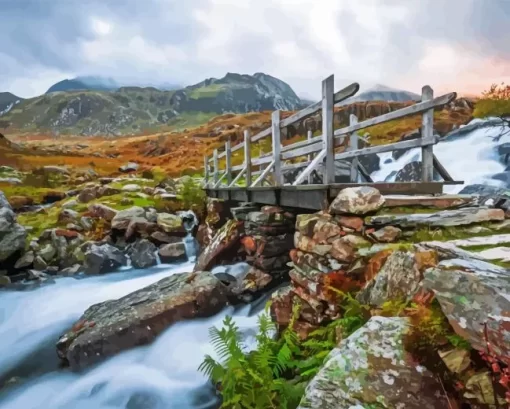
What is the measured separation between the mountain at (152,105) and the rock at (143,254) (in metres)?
10.3

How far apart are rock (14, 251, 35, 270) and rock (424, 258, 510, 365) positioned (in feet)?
33.1

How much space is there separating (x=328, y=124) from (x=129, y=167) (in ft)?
56.1

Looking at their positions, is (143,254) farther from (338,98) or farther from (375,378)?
(375,378)

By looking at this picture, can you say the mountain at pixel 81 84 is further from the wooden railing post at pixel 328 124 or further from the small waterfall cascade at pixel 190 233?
the wooden railing post at pixel 328 124

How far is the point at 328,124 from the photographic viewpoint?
4.34 m

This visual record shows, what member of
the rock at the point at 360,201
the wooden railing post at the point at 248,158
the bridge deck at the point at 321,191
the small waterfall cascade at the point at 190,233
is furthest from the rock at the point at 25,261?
the rock at the point at 360,201

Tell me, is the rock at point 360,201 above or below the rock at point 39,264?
above

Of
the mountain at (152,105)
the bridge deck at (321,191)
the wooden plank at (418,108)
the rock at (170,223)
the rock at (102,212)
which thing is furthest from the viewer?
the mountain at (152,105)

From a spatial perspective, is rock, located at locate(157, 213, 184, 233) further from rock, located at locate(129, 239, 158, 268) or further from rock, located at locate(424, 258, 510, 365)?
rock, located at locate(424, 258, 510, 365)

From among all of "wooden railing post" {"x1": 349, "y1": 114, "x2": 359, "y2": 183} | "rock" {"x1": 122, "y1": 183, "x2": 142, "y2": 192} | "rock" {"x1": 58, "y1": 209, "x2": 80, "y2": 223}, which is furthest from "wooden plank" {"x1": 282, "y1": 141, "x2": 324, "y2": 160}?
"rock" {"x1": 122, "y1": 183, "x2": 142, "y2": 192}

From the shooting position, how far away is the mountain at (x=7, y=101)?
14211mm

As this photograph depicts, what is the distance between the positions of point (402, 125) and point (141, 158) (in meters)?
14.0

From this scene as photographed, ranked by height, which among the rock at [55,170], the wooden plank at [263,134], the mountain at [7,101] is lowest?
the wooden plank at [263,134]

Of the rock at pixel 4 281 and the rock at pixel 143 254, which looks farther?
the rock at pixel 143 254
